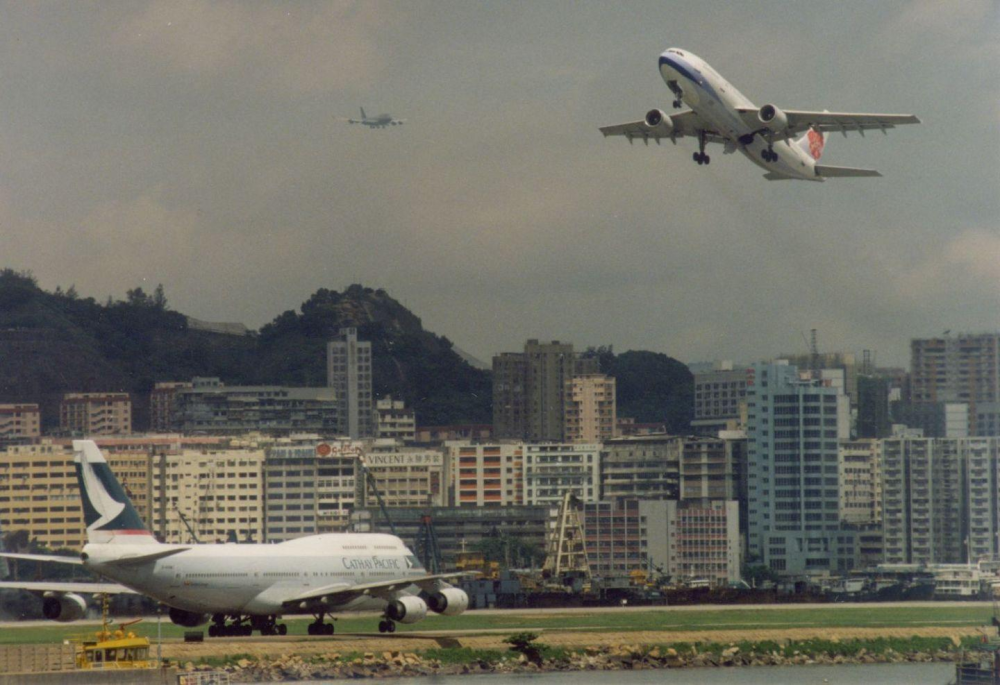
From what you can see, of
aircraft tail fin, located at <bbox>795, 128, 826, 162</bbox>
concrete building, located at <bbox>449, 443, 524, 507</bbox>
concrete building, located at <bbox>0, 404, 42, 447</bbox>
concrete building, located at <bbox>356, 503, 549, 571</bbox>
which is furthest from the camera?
concrete building, located at <bbox>449, 443, 524, 507</bbox>

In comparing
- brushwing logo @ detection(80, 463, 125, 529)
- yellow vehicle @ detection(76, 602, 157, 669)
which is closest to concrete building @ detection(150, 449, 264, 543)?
brushwing logo @ detection(80, 463, 125, 529)

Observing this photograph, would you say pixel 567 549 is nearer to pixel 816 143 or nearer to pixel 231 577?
pixel 816 143

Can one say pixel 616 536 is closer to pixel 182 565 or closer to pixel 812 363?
pixel 812 363

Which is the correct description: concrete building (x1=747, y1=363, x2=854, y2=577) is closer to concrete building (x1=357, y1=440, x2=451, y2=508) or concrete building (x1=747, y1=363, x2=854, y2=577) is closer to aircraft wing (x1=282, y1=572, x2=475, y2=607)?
concrete building (x1=357, y1=440, x2=451, y2=508)

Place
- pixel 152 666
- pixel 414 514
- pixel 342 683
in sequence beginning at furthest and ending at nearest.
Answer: pixel 414 514, pixel 342 683, pixel 152 666

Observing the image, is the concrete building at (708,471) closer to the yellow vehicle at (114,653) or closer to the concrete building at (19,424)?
the concrete building at (19,424)

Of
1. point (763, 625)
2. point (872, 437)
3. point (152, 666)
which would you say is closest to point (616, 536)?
point (872, 437)

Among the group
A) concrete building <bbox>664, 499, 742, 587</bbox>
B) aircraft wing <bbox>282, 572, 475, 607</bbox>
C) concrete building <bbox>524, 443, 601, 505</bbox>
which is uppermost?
concrete building <bbox>524, 443, 601, 505</bbox>
